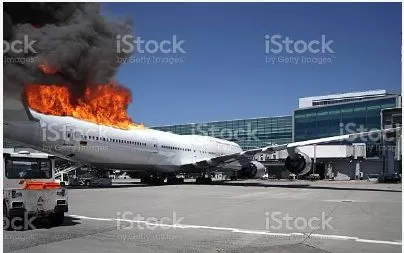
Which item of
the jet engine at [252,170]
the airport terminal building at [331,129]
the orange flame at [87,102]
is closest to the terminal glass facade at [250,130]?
the airport terminal building at [331,129]

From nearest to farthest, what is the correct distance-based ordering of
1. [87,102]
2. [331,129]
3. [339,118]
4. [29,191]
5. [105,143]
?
[29,191] < [87,102] < [105,143] < [339,118] < [331,129]

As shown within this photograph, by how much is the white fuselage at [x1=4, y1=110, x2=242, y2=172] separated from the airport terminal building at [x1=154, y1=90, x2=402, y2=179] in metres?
26.3

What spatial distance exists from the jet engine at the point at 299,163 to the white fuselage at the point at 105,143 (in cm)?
1079

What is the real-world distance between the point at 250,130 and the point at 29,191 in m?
106

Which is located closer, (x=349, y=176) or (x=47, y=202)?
(x=47, y=202)

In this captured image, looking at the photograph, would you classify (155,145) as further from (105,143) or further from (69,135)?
(69,135)

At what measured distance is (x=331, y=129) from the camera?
9844 cm

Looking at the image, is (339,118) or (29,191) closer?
(29,191)

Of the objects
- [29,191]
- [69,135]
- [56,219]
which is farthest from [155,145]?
[29,191]

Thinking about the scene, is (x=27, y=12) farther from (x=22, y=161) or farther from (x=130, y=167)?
(x=130, y=167)

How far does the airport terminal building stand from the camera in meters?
75.0

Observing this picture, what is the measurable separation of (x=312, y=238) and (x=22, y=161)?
27.5 ft

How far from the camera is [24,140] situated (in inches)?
1049

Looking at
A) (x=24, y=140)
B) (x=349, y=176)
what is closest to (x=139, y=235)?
(x=24, y=140)
